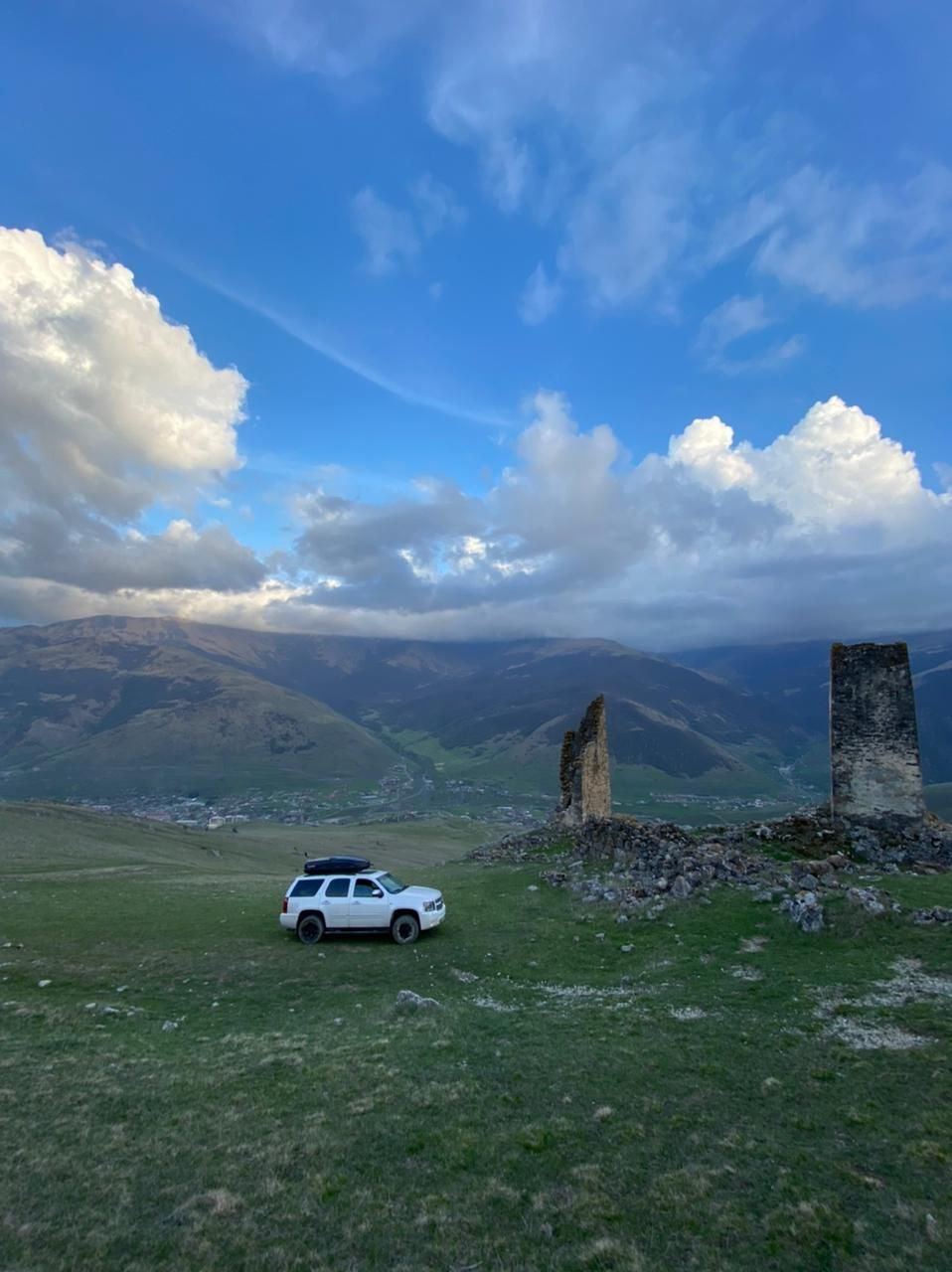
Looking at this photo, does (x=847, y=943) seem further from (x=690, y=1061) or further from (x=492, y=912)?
(x=492, y=912)

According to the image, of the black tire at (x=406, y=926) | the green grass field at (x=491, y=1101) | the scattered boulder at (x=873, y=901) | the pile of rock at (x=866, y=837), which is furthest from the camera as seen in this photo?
the pile of rock at (x=866, y=837)

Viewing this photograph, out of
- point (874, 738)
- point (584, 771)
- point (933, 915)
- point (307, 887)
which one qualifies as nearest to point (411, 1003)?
point (307, 887)

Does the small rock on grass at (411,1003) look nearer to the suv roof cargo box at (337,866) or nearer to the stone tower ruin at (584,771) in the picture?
the suv roof cargo box at (337,866)

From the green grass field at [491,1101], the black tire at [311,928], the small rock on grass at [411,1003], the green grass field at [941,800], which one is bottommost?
the green grass field at [941,800]

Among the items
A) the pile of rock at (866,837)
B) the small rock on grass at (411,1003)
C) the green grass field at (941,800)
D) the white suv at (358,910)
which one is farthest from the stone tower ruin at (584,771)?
the green grass field at (941,800)

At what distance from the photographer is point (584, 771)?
128ft

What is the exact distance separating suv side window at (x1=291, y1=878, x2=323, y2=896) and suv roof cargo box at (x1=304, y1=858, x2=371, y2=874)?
1200 mm

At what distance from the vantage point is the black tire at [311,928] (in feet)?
69.5

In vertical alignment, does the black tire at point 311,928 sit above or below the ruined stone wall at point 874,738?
below

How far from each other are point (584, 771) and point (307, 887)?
21092 mm

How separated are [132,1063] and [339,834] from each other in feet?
299

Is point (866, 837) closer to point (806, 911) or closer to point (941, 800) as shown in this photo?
point (806, 911)

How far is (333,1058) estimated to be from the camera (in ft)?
39.7

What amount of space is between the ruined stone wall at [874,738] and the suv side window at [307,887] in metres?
22.4
